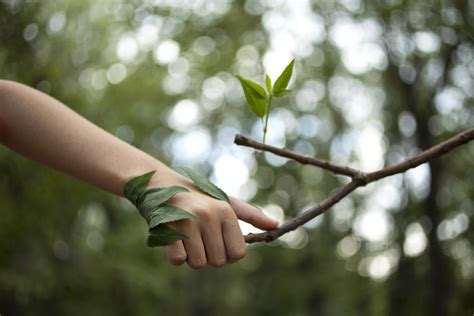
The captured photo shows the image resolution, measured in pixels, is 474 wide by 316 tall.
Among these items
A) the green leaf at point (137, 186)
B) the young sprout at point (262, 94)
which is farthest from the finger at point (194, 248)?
the young sprout at point (262, 94)

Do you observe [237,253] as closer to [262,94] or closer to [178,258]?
[178,258]

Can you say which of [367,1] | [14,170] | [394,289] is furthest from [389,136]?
[14,170]

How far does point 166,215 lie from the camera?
31.0 inches

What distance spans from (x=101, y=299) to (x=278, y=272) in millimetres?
7850

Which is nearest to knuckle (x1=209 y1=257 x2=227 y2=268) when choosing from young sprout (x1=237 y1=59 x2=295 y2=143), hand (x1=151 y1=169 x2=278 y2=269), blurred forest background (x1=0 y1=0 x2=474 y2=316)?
hand (x1=151 y1=169 x2=278 y2=269)

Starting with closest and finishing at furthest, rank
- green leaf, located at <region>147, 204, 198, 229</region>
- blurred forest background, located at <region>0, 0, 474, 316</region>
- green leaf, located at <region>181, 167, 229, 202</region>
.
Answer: green leaf, located at <region>147, 204, 198, 229</region> < green leaf, located at <region>181, 167, 229, 202</region> < blurred forest background, located at <region>0, 0, 474, 316</region>

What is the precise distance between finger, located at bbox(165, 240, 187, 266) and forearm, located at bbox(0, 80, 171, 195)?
186mm

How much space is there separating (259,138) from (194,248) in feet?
32.4

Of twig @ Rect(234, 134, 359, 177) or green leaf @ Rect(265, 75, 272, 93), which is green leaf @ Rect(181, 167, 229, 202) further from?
green leaf @ Rect(265, 75, 272, 93)

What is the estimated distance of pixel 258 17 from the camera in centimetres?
1166

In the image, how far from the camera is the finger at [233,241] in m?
0.83

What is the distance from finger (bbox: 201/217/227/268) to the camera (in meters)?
0.82

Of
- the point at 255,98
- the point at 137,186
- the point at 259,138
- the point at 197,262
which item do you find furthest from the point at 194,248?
the point at 259,138

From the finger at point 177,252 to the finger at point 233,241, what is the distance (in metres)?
0.07
